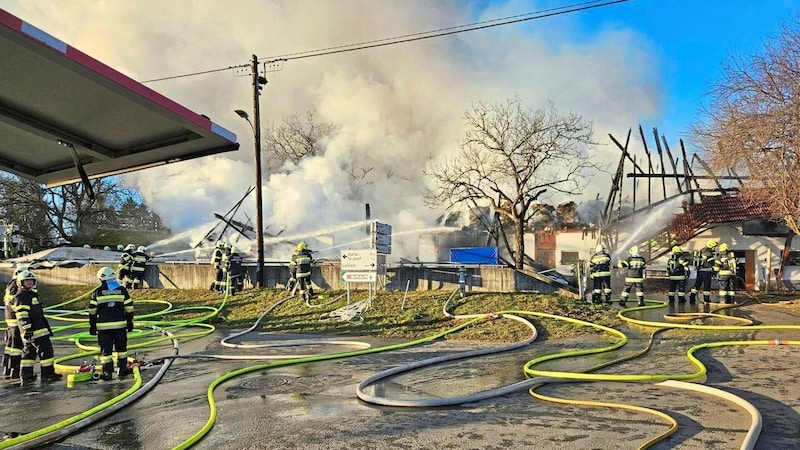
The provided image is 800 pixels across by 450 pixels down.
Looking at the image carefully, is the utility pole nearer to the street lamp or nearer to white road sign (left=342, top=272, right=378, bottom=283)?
the street lamp

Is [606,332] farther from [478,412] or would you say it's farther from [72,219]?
[72,219]

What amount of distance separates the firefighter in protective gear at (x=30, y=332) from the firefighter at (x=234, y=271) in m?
8.67

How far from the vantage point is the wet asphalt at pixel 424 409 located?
4.93 meters

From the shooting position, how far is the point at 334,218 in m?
29.0

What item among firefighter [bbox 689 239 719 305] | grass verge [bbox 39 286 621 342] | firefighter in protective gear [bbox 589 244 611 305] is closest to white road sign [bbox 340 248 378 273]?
grass verge [bbox 39 286 621 342]

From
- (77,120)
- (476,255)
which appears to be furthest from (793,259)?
(77,120)

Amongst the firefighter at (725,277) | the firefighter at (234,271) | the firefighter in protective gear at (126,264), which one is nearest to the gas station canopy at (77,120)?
the firefighter at (234,271)

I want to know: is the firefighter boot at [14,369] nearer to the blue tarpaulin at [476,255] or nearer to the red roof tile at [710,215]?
the blue tarpaulin at [476,255]

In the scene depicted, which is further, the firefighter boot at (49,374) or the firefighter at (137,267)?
the firefighter at (137,267)

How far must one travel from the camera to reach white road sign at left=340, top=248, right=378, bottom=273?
13.7 metres

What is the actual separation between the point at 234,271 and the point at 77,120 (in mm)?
13758

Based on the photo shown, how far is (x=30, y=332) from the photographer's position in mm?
7906

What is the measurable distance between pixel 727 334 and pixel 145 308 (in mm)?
14437

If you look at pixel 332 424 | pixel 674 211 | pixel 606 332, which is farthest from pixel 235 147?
pixel 674 211
